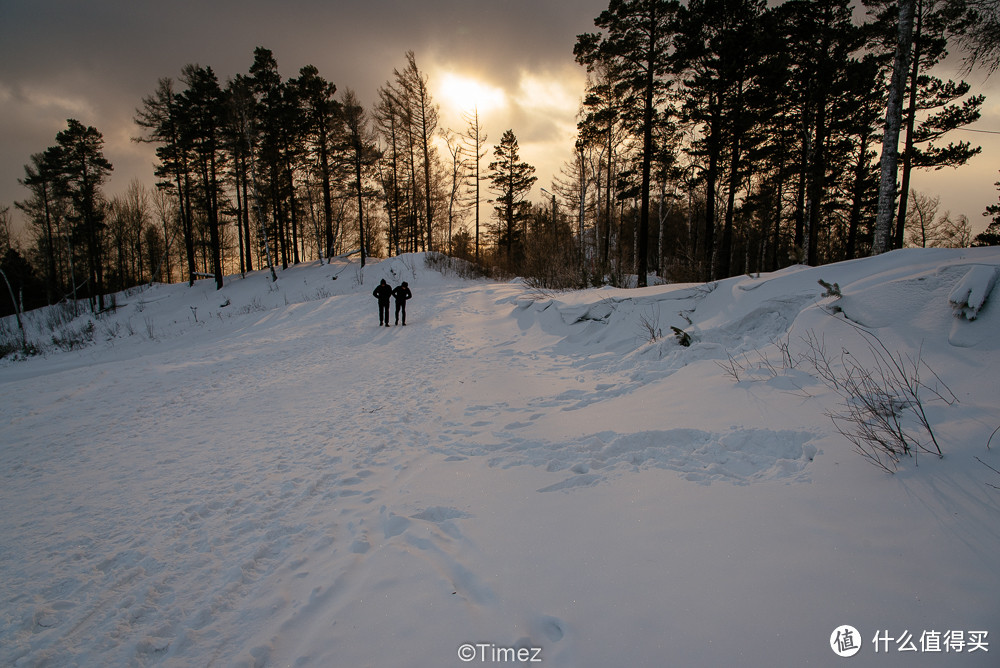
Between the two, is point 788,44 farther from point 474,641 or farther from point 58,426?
point 58,426

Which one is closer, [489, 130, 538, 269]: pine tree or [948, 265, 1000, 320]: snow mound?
[948, 265, 1000, 320]: snow mound

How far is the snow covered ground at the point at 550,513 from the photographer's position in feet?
5.71

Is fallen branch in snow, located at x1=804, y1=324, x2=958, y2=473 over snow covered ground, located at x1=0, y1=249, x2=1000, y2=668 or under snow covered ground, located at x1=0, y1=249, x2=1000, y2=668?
over

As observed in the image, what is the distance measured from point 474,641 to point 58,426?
22.3 ft

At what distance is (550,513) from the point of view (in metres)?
2.73

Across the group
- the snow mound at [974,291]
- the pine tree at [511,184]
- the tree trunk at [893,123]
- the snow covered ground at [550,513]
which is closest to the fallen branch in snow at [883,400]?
the snow covered ground at [550,513]

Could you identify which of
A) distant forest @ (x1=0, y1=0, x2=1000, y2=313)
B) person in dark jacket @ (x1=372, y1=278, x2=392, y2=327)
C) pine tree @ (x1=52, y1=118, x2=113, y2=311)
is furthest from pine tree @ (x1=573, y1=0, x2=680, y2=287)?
pine tree @ (x1=52, y1=118, x2=113, y2=311)

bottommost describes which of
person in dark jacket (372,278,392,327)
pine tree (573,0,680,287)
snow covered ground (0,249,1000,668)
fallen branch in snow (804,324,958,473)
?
snow covered ground (0,249,1000,668)

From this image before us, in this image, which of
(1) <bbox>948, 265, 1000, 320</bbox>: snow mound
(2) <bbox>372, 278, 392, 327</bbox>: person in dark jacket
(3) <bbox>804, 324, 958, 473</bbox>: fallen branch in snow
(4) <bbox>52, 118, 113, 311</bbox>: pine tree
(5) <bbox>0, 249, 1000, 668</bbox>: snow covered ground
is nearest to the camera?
(5) <bbox>0, 249, 1000, 668</bbox>: snow covered ground

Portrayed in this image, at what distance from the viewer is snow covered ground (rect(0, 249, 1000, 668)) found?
1740 mm

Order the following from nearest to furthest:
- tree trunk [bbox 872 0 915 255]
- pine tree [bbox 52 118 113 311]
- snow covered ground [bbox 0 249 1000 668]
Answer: snow covered ground [bbox 0 249 1000 668] → tree trunk [bbox 872 0 915 255] → pine tree [bbox 52 118 113 311]

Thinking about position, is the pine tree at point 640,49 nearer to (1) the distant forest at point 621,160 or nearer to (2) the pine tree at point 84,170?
(1) the distant forest at point 621,160

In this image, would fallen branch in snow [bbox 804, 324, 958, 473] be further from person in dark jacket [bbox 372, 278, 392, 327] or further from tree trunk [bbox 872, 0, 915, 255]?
person in dark jacket [bbox 372, 278, 392, 327]

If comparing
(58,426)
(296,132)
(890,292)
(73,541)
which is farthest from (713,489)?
(296,132)
